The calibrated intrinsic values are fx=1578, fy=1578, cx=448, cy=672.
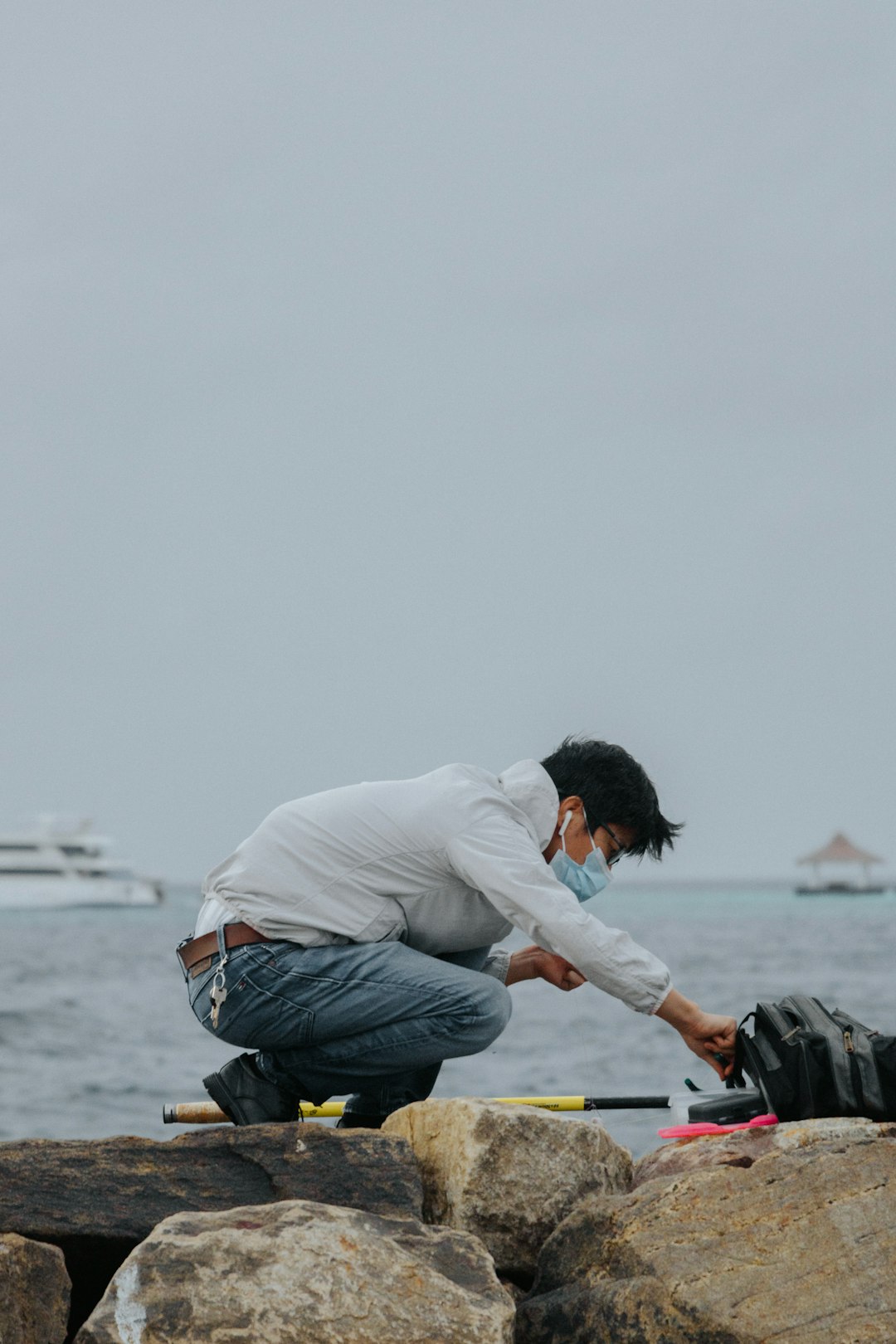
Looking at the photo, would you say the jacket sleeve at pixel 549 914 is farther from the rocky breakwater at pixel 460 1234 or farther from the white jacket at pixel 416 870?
the rocky breakwater at pixel 460 1234

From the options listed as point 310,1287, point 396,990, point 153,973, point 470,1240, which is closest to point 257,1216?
point 310,1287

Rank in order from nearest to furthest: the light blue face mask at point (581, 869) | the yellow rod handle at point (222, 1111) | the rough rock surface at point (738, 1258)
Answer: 1. the rough rock surface at point (738, 1258)
2. the light blue face mask at point (581, 869)
3. the yellow rod handle at point (222, 1111)

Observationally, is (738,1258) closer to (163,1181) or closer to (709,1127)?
(709,1127)

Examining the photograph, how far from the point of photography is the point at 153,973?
31094 mm

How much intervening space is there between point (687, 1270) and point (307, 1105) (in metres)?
1.40

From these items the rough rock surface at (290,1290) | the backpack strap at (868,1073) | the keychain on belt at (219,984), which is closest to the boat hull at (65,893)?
the keychain on belt at (219,984)

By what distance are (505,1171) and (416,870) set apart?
75 cm

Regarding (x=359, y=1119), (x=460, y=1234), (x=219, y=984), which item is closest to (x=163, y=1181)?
(x=219, y=984)

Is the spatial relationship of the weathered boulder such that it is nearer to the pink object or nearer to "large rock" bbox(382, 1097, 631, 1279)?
the pink object

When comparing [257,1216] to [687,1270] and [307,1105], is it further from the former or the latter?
[307,1105]

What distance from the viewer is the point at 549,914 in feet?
11.7

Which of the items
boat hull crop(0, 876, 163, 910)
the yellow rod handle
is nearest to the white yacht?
boat hull crop(0, 876, 163, 910)

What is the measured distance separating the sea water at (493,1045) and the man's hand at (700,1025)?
38 cm

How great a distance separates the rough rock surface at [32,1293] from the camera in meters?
2.93
